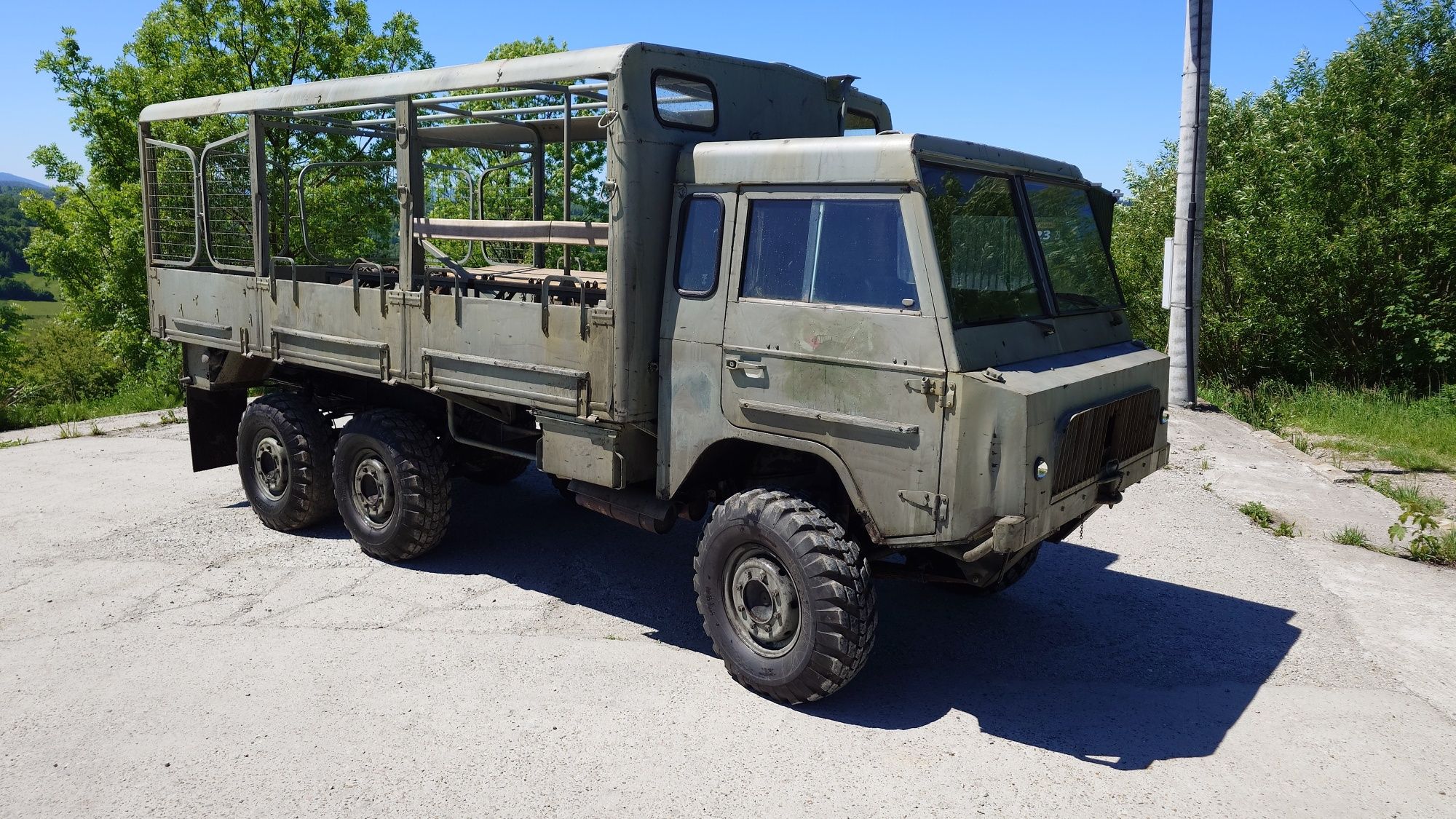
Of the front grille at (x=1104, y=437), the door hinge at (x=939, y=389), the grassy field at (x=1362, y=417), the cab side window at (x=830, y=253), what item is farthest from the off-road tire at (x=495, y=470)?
the grassy field at (x=1362, y=417)

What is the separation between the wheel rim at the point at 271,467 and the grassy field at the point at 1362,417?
1036 cm

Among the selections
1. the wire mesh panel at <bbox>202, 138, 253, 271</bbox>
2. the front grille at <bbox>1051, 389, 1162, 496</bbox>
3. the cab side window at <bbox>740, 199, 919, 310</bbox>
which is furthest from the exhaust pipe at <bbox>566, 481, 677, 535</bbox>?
the wire mesh panel at <bbox>202, 138, 253, 271</bbox>

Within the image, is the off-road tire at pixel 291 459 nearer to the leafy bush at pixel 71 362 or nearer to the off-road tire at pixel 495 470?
the off-road tire at pixel 495 470

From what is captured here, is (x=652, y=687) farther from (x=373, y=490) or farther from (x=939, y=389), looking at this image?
(x=373, y=490)

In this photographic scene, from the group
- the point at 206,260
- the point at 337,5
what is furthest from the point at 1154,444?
the point at 337,5

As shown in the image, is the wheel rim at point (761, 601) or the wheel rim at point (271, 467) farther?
the wheel rim at point (271, 467)

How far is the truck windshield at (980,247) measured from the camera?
4.48 m

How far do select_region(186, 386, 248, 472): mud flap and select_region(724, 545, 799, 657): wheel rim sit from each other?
16.6 feet

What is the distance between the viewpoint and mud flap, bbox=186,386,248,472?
27.1 ft

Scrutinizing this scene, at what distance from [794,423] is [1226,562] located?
418cm

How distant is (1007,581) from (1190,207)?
28.3ft

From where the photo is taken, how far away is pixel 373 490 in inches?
276

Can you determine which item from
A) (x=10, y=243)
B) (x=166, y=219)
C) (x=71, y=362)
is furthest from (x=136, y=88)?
(x=10, y=243)

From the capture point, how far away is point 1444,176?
44.4 ft
